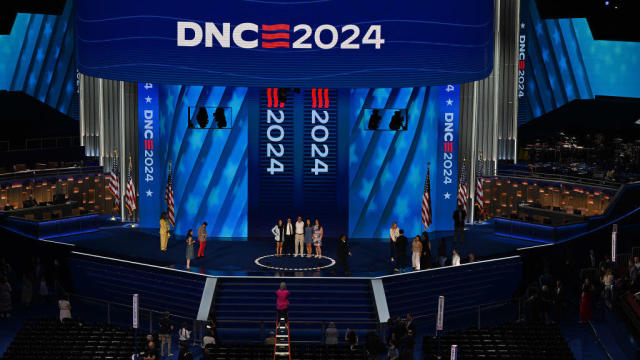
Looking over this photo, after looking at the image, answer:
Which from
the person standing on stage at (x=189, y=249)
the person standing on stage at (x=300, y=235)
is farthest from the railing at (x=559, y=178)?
the person standing on stage at (x=189, y=249)

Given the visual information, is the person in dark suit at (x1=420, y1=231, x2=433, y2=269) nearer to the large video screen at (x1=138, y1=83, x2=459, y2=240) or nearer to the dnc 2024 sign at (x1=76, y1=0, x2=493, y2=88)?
the large video screen at (x1=138, y1=83, x2=459, y2=240)

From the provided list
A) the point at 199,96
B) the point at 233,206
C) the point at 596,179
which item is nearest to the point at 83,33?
the point at 199,96

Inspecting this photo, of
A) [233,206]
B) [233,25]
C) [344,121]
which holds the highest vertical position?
[233,25]

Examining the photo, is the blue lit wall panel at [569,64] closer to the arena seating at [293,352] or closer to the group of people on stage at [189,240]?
the group of people on stage at [189,240]

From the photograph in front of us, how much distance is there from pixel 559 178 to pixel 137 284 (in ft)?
57.9

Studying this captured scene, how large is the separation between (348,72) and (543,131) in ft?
65.4

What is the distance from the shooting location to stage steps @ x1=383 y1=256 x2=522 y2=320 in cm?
2845

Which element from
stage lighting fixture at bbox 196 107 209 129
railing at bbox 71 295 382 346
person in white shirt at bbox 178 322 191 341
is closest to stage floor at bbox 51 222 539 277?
railing at bbox 71 295 382 346

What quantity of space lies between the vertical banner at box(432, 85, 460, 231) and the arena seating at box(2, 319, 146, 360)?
14.1m

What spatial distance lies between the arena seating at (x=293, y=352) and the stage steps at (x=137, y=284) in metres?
3.91

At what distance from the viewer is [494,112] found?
38.7 m

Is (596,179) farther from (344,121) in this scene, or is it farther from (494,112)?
(344,121)

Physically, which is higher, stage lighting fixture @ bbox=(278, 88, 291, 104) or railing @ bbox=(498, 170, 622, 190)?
stage lighting fixture @ bbox=(278, 88, 291, 104)

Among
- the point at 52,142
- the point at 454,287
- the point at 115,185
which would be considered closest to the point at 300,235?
the point at 454,287
